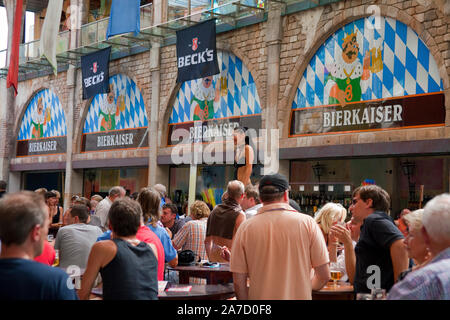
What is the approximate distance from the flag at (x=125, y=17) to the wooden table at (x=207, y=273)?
1025cm

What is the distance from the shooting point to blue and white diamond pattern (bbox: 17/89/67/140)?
82.3ft

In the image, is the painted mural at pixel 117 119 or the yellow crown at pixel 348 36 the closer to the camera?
the yellow crown at pixel 348 36

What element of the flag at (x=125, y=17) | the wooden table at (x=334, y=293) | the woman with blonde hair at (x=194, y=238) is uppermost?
the flag at (x=125, y=17)

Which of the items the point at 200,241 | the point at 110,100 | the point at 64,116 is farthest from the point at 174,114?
the point at 200,241

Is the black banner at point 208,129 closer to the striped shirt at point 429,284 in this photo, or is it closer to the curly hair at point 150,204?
the curly hair at point 150,204

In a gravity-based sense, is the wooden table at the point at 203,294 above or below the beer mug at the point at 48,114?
below

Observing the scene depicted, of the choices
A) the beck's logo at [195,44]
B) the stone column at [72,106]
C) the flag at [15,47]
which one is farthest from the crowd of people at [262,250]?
the stone column at [72,106]

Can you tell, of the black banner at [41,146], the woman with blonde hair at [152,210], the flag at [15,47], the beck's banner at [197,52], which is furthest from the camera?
the black banner at [41,146]

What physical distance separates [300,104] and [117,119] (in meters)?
8.69

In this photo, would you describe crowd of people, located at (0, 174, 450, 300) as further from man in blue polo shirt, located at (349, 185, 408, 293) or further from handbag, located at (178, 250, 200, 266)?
handbag, located at (178, 250, 200, 266)

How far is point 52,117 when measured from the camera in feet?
84.1

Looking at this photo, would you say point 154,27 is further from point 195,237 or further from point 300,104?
point 195,237

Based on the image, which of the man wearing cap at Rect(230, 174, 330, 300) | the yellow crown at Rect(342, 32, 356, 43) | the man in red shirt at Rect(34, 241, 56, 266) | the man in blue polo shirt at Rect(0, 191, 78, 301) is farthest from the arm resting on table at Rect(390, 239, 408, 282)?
the yellow crown at Rect(342, 32, 356, 43)

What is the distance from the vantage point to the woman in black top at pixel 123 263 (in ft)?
14.3
